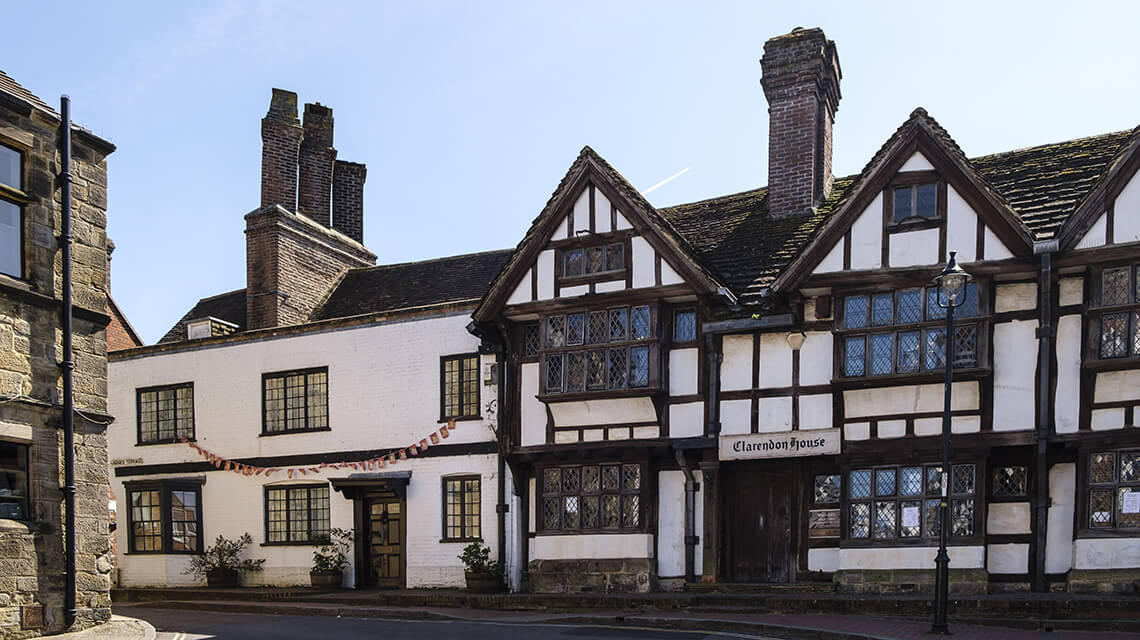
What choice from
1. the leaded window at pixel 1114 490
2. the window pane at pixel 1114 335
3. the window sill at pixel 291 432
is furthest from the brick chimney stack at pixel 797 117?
the window sill at pixel 291 432

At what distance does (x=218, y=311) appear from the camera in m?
30.6

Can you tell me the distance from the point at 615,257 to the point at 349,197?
11.5 m

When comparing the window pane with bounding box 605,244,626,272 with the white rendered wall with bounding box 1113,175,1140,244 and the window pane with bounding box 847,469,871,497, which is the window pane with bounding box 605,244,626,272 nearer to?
the window pane with bounding box 847,469,871,497

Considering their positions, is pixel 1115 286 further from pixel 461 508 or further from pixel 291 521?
pixel 291 521

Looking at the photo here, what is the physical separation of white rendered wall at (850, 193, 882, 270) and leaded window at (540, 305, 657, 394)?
3.79 metres

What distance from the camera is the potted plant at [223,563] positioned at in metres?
24.9

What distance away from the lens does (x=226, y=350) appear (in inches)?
1027

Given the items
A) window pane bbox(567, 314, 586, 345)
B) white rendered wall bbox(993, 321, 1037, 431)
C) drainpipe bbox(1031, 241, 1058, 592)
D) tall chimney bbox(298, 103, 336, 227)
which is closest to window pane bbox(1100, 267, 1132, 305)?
drainpipe bbox(1031, 241, 1058, 592)

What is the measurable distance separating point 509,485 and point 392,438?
10.2ft

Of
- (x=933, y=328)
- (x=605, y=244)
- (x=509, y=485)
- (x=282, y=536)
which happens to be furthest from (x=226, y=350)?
(x=933, y=328)

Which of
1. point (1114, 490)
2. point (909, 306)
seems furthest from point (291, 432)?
point (1114, 490)

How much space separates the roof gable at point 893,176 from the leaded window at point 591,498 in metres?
4.66

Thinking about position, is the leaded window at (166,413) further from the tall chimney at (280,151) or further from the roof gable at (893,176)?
the roof gable at (893,176)

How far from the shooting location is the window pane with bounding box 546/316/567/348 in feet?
69.0
